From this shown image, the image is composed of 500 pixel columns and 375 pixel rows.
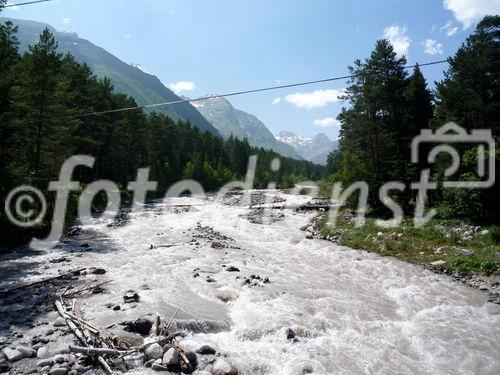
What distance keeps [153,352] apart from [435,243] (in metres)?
17.1

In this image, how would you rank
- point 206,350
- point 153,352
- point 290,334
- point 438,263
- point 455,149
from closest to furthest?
point 153,352 → point 206,350 → point 290,334 → point 438,263 → point 455,149

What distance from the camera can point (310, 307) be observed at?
12047 mm

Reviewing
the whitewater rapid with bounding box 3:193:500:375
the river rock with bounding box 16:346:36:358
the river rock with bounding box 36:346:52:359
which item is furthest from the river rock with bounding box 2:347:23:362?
the whitewater rapid with bounding box 3:193:500:375

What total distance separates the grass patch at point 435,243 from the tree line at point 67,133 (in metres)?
17.9

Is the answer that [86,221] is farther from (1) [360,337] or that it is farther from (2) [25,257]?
(1) [360,337]

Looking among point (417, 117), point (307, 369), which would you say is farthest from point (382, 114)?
point (307, 369)

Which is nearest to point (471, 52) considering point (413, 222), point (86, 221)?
point (413, 222)

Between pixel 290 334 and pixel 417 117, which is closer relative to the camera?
pixel 290 334

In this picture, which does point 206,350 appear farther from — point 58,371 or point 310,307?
point 310,307

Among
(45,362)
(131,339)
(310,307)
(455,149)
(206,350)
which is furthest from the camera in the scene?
(455,149)

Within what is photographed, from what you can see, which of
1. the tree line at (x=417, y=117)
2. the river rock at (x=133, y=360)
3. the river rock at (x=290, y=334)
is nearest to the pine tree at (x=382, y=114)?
the tree line at (x=417, y=117)

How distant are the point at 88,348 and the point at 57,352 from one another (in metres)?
0.89

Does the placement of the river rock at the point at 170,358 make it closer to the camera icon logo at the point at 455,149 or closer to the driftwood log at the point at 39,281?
the driftwood log at the point at 39,281

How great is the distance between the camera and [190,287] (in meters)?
13.5
